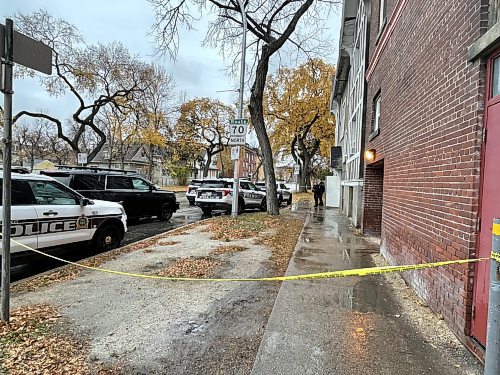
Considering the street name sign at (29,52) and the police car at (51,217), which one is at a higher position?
the street name sign at (29,52)

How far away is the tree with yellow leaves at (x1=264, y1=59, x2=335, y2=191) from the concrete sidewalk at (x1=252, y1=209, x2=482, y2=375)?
97.9ft

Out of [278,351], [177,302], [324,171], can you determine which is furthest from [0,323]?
[324,171]

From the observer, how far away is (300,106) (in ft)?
114

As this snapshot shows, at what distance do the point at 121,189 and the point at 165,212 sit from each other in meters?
2.36

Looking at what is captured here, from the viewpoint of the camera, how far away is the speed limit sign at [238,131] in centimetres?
1373

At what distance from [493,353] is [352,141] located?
1443cm

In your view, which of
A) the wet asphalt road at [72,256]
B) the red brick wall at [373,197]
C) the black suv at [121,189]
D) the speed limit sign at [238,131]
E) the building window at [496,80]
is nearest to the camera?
the building window at [496,80]

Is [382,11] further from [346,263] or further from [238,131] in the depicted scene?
[346,263]

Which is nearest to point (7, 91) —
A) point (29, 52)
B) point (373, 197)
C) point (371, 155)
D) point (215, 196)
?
point (29, 52)

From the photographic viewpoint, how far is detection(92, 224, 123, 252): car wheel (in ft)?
24.3

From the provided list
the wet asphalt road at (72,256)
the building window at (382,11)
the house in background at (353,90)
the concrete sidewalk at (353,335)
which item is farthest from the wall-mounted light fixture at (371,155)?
the wet asphalt road at (72,256)

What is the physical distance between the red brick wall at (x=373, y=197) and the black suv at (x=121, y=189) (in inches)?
300

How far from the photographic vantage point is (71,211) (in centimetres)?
654

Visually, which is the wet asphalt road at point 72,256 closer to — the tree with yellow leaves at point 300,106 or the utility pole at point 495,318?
the utility pole at point 495,318
